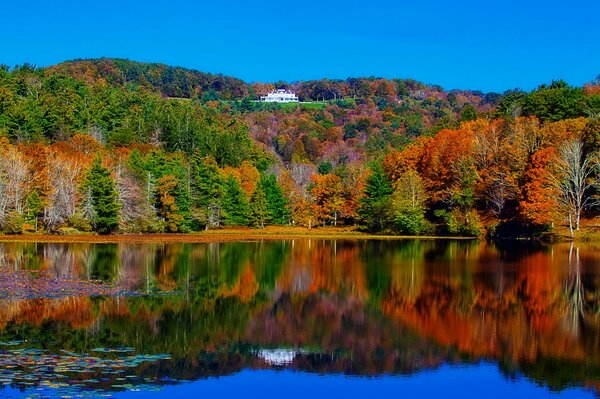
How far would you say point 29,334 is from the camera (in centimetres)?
2252

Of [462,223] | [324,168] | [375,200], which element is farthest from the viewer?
[324,168]

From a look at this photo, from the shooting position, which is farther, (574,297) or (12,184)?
(12,184)

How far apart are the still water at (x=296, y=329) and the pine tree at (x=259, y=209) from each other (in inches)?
1785

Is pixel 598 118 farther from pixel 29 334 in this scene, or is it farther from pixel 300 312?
pixel 29 334

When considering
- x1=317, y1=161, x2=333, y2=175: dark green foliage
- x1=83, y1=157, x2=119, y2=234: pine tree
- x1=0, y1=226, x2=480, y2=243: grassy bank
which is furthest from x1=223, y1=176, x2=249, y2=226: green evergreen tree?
x1=317, y1=161, x2=333, y2=175: dark green foliage

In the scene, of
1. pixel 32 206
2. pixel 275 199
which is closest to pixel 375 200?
pixel 275 199

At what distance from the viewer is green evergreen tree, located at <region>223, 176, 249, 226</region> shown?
89688 mm

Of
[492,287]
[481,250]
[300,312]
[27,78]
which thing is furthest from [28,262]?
[27,78]

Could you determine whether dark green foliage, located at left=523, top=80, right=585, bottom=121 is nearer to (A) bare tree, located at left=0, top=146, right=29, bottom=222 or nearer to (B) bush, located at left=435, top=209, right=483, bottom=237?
(B) bush, located at left=435, top=209, right=483, bottom=237

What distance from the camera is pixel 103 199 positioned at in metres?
71.2

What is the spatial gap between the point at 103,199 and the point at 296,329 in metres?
49.8

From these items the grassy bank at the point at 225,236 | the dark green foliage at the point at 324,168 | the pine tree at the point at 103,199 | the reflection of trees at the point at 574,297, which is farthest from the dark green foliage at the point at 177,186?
the dark green foliage at the point at 324,168

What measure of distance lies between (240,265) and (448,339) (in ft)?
76.3

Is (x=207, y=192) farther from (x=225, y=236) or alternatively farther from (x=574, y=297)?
(x=574, y=297)
